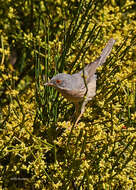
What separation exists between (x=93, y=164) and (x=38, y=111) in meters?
0.41

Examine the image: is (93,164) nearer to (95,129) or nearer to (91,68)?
(95,129)

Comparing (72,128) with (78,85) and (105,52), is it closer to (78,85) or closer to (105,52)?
(78,85)

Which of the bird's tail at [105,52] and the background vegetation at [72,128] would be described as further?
the bird's tail at [105,52]

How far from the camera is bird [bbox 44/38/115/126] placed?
48.1 inches

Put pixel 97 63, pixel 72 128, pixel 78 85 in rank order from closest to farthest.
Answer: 1. pixel 72 128
2. pixel 78 85
3. pixel 97 63

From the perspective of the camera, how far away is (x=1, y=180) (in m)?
1.23

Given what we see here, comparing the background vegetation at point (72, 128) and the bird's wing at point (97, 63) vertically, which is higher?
the bird's wing at point (97, 63)

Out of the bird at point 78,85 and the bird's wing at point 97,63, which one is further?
the bird's wing at point 97,63

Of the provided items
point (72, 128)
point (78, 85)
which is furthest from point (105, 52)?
point (72, 128)

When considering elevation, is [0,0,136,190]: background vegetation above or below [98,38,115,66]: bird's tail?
below

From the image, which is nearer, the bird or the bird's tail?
the bird

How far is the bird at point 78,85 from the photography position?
122 cm

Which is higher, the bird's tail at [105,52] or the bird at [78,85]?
the bird's tail at [105,52]

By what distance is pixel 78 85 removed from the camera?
50.8 inches
